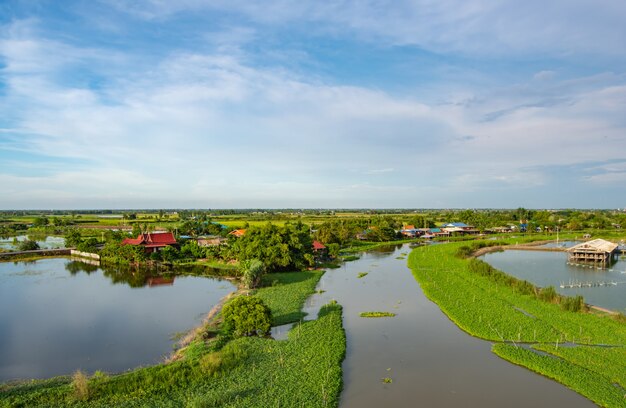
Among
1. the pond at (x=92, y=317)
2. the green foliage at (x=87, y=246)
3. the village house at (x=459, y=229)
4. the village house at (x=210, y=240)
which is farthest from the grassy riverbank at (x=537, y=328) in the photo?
the village house at (x=459, y=229)

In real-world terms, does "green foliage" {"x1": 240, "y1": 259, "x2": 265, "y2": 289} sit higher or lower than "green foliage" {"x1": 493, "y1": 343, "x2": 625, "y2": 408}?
higher

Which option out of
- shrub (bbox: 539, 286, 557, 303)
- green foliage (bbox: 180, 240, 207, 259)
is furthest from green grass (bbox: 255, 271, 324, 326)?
shrub (bbox: 539, 286, 557, 303)

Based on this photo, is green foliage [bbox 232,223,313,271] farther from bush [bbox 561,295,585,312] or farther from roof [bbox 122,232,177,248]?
bush [bbox 561,295,585,312]

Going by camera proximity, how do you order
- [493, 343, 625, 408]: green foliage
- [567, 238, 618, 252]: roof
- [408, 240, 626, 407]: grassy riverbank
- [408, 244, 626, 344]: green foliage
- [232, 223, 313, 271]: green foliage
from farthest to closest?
[567, 238, 618, 252]: roof < [232, 223, 313, 271]: green foliage < [408, 244, 626, 344]: green foliage < [408, 240, 626, 407]: grassy riverbank < [493, 343, 625, 408]: green foliage

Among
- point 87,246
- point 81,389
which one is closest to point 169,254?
point 87,246

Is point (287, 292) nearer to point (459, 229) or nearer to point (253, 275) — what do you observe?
point (253, 275)

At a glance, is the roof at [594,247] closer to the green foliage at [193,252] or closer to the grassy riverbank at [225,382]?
the grassy riverbank at [225,382]

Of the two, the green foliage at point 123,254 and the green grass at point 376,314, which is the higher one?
the green foliage at point 123,254
